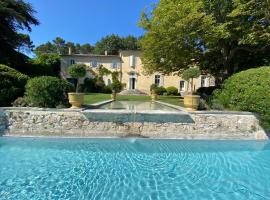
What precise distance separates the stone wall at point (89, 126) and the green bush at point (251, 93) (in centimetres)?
149

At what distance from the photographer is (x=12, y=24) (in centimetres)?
1670

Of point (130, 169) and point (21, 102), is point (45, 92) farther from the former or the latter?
point (130, 169)

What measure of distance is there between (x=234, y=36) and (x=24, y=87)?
12.6m

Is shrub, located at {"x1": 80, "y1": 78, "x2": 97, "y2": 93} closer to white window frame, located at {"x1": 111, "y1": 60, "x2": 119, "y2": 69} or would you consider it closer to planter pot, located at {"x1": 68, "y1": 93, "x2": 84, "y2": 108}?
white window frame, located at {"x1": 111, "y1": 60, "x2": 119, "y2": 69}

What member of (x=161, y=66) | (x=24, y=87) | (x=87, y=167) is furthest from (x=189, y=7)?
(x=87, y=167)

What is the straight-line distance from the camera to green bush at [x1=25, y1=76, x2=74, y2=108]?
8.93 m

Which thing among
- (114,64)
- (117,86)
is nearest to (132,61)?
(114,64)

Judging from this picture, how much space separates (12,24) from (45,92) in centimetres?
1110

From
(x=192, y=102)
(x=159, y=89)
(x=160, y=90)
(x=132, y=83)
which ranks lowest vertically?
(x=192, y=102)

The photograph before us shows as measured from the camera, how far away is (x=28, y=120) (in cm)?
848

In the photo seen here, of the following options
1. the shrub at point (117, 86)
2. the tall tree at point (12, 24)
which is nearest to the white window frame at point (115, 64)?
the shrub at point (117, 86)

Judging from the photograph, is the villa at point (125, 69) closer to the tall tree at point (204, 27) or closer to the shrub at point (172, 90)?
the shrub at point (172, 90)

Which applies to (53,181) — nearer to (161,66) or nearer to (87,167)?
(87,167)

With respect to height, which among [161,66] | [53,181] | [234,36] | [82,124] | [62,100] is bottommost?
[53,181]
